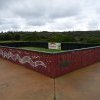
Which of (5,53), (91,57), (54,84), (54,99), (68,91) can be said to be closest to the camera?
(54,99)

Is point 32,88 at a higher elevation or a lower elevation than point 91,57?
lower

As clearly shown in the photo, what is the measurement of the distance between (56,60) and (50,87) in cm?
153

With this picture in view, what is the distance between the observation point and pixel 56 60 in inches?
260

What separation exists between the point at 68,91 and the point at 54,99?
793mm

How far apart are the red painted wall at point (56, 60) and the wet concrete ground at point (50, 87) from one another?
0.36m

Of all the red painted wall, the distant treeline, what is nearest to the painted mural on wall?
the red painted wall

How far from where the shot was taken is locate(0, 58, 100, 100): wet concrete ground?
4.66 metres

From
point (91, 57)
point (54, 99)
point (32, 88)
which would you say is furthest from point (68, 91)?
point (91, 57)

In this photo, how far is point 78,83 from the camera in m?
5.81

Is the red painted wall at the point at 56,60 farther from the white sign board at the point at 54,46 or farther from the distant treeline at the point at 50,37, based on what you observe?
the distant treeline at the point at 50,37

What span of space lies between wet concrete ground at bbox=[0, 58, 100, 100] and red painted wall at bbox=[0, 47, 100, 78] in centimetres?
36

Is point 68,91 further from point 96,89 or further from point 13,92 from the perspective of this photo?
point 13,92

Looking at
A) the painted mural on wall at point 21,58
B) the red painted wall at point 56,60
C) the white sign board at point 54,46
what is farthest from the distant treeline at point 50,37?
the painted mural on wall at point 21,58

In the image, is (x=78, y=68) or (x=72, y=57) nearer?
(x=72, y=57)
